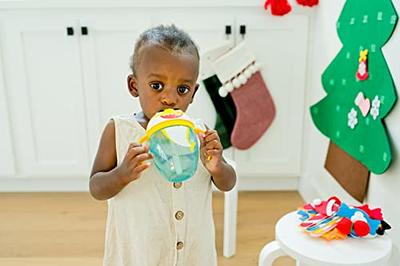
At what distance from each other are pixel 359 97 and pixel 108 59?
1.10 metres

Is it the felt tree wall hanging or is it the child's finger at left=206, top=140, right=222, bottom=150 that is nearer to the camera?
the child's finger at left=206, top=140, right=222, bottom=150

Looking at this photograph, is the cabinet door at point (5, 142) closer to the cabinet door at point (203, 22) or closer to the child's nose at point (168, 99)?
the cabinet door at point (203, 22)

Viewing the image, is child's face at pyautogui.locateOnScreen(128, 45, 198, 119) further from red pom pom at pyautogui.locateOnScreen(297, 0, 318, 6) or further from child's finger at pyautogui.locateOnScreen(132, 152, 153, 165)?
red pom pom at pyautogui.locateOnScreen(297, 0, 318, 6)

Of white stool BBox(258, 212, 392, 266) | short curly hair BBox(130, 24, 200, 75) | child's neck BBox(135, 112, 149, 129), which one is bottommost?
white stool BBox(258, 212, 392, 266)

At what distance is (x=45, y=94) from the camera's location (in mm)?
2125

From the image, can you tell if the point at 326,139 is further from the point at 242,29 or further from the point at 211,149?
the point at 211,149

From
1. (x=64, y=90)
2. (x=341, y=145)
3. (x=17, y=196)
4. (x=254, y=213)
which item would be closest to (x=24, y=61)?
(x=64, y=90)

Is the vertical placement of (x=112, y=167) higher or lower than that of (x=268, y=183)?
higher

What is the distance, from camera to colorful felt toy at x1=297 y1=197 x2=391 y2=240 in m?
1.13

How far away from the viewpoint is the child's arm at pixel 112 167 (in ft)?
2.63

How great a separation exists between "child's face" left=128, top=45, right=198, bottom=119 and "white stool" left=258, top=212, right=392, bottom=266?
1.56 ft

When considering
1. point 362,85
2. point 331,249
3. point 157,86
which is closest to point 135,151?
point 157,86

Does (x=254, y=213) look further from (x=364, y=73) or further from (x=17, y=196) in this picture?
(x=17, y=196)

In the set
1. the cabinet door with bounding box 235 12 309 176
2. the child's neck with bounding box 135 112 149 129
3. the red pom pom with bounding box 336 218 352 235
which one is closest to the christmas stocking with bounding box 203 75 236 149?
the cabinet door with bounding box 235 12 309 176
